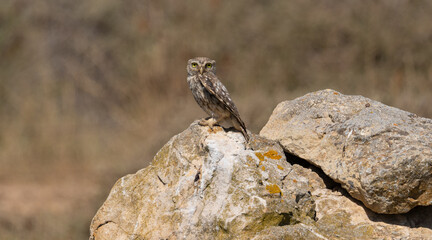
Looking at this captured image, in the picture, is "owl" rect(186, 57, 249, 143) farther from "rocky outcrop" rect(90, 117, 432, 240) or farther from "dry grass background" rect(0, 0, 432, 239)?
"dry grass background" rect(0, 0, 432, 239)

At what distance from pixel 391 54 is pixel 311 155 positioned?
33.1ft

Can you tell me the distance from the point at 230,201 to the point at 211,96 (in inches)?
60.9

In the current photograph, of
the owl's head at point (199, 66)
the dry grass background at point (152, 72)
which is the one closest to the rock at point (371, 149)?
the owl's head at point (199, 66)

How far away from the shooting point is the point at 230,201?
4223 millimetres

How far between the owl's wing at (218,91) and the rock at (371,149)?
54 centimetres

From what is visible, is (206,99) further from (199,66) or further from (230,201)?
(230,201)

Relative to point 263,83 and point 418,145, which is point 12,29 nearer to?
point 263,83

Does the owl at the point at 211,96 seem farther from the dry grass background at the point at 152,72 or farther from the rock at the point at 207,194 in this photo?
the dry grass background at the point at 152,72

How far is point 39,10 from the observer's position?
1752 centimetres

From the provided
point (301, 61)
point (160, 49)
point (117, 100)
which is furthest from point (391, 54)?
point (117, 100)

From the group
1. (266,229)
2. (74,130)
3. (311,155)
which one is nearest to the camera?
(266,229)

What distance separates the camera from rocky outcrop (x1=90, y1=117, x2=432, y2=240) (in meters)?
4.14

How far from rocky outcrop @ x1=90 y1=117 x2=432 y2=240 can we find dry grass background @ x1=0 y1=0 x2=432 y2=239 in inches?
236

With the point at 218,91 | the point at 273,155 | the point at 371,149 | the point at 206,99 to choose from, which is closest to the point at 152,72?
the point at 206,99
